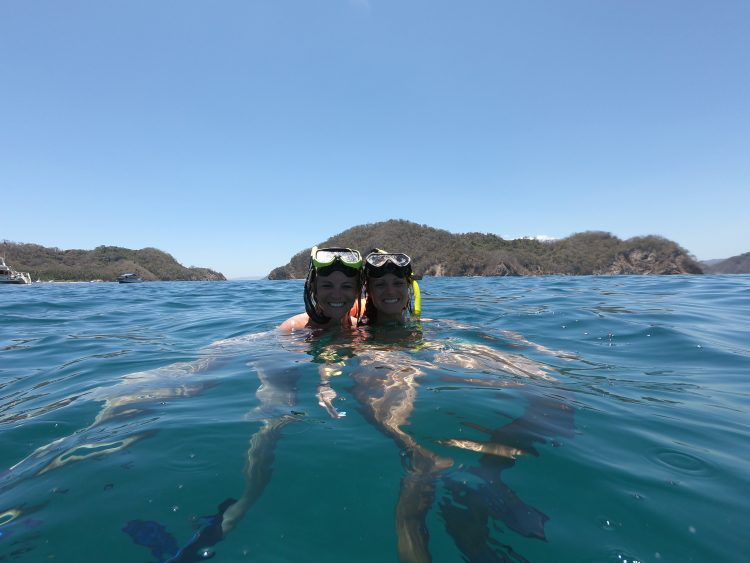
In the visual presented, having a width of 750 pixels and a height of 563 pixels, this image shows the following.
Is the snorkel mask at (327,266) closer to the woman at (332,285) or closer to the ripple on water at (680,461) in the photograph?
the woman at (332,285)

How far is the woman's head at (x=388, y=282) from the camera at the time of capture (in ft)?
19.2

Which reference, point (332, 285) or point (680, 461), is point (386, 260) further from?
point (680, 461)

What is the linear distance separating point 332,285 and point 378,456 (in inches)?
138

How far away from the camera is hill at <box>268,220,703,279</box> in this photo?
97.6 m

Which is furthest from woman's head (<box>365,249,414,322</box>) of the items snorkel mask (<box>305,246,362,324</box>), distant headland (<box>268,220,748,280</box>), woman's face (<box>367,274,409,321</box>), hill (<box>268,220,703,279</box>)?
distant headland (<box>268,220,748,280</box>)

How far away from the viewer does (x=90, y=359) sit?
18.3 ft

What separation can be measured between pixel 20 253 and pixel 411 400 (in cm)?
15349

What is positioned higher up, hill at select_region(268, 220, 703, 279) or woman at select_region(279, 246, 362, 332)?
hill at select_region(268, 220, 703, 279)

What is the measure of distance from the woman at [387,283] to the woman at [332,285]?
0.78 ft

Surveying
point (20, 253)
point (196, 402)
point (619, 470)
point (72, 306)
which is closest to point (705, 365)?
point (619, 470)

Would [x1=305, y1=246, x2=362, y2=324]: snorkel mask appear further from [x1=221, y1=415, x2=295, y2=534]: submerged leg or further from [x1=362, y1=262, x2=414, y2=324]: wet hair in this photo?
[x1=221, y1=415, x2=295, y2=534]: submerged leg

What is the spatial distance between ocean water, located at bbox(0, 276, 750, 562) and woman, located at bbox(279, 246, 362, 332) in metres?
0.81

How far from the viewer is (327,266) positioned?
5586 millimetres

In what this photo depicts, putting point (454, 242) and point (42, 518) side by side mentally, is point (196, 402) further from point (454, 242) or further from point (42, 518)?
point (454, 242)
